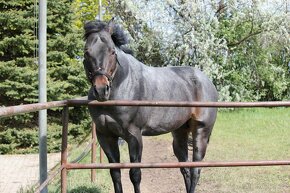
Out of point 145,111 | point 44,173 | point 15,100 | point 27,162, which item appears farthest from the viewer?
point 15,100

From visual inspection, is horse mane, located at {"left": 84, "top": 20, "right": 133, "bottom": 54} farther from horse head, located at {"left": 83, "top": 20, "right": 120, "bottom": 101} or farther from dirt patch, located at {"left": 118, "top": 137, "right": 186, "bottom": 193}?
dirt patch, located at {"left": 118, "top": 137, "right": 186, "bottom": 193}

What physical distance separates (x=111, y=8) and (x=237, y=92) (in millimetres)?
6767

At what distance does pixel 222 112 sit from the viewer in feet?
60.8

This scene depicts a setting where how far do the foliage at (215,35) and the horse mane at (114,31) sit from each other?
1505cm

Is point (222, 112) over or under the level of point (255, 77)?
under

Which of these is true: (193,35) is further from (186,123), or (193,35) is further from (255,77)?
(186,123)

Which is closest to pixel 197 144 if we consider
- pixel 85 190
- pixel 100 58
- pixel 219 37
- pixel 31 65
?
pixel 85 190

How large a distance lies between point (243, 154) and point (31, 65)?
5.93 metres

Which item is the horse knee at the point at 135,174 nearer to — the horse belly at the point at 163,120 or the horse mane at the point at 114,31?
the horse belly at the point at 163,120

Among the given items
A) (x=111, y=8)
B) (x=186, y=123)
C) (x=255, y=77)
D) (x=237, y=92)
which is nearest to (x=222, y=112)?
(x=237, y=92)

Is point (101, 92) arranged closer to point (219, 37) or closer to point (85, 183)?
point (85, 183)

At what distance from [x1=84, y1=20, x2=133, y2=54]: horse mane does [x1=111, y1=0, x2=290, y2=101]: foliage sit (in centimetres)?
1505

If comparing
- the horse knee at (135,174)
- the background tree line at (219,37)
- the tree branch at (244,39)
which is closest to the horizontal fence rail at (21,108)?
the horse knee at (135,174)

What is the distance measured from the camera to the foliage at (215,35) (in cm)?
1894
